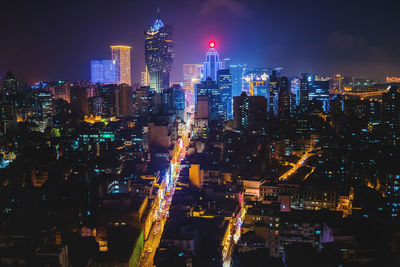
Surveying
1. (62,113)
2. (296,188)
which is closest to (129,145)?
(62,113)

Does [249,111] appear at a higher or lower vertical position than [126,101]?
lower

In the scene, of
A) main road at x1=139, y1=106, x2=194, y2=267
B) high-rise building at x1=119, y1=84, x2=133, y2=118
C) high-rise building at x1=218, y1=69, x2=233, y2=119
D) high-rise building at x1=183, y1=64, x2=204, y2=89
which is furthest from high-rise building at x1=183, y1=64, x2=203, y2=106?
main road at x1=139, y1=106, x2=194, y2=267

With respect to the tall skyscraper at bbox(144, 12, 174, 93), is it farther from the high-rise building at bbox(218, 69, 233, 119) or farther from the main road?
the main road

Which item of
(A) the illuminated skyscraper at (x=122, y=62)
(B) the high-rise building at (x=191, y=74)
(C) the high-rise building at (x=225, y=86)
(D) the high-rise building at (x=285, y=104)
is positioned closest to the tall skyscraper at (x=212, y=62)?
(C) the high-rise building at (x=225, y=86)

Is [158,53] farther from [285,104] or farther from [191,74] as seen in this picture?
[285,104]

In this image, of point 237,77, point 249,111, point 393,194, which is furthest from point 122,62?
point 393,194

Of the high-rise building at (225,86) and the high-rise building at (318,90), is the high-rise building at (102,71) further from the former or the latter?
the high-rise building at (318,90)
